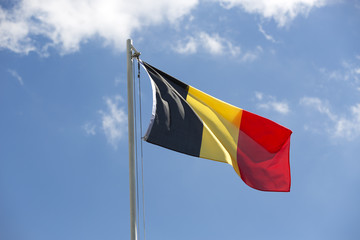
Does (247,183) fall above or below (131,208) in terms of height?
above

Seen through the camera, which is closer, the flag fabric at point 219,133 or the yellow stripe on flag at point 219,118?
the flag fabric at point 219,133

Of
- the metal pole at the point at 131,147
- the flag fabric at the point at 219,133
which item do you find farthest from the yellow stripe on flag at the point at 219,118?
the metal pole at the point at 131,147

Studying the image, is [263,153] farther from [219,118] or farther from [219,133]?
[219,118]

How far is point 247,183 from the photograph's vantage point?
494 inches

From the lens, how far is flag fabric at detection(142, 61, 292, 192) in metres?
11.7

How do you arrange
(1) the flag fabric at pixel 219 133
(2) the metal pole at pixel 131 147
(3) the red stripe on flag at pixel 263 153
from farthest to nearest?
(3) the red stripe on flag at pixel 263 153
(1) the flag fabric at pixel 219 133
(2) the metal pole at pixel 131 147

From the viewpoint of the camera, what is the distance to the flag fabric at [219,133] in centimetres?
1166

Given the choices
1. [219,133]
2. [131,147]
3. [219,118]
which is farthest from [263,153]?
[131,147]

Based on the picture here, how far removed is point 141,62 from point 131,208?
4122 millimetres

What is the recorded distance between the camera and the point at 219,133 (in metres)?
13.0

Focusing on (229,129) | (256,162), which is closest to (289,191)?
(256,162)

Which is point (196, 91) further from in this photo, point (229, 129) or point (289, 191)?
point (289, 191)

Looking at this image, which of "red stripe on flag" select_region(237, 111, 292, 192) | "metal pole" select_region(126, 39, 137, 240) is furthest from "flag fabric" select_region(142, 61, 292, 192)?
"metal pole" select_region(126, 39, 137, 240)

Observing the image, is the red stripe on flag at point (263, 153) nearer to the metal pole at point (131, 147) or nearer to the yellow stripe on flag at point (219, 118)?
the yellow stripe on flag at point (219, 118)
